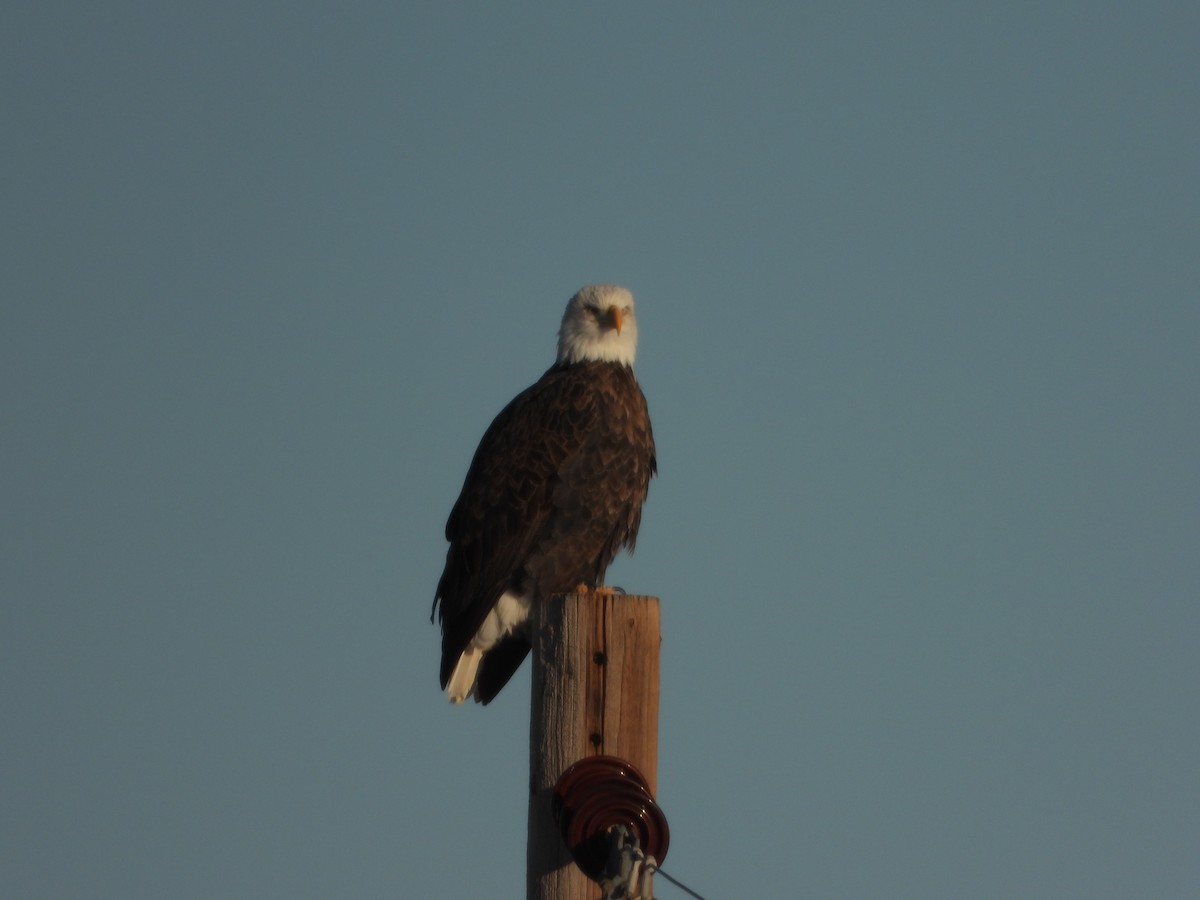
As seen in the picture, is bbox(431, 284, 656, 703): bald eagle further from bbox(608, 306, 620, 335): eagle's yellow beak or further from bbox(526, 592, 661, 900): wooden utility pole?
bbox(526, 592, 661, 900): wooden utility pole

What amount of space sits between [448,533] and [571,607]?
3422 millimetres

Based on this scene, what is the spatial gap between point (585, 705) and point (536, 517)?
9.96 feet

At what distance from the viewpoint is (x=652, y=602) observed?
397cm

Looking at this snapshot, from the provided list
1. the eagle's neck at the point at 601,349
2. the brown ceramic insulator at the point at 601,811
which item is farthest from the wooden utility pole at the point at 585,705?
the eagle's neck at the point at 601,349

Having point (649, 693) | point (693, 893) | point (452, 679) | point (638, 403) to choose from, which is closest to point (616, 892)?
point (693, 893)

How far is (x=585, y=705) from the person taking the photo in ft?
12.6

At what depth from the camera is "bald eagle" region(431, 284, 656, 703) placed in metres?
6.80

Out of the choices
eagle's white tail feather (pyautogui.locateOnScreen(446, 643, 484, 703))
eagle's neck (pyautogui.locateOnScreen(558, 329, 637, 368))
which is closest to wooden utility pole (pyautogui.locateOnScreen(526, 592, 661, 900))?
eagle's white tail feather (pyautogui.locateOnScreen(446, 643, 484, 703))

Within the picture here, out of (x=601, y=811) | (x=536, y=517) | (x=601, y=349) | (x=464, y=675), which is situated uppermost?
(x=601, y=349)

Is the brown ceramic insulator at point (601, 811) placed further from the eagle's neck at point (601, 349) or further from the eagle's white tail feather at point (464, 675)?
the eagle's neck at point (601, 349)

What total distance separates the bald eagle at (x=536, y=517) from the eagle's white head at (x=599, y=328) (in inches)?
10.2

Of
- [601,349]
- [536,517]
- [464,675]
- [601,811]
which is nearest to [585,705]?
[601,811]

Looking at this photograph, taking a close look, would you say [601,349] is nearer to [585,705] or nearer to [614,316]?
[614,316]

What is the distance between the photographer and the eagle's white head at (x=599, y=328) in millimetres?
7430
